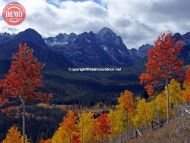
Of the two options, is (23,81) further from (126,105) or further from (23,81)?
(126,105)

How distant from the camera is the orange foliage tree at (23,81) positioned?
36.6 meters

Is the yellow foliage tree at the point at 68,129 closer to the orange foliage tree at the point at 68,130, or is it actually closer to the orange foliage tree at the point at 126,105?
the orange foliage tree at the point at 68,130

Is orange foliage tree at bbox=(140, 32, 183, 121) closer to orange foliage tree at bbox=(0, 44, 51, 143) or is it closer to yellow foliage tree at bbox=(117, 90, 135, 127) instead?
orange foliage tree at bbox=(0, 44, 51, 143)

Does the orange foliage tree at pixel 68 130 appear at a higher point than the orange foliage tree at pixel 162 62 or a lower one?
lower

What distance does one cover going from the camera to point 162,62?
43.2 m

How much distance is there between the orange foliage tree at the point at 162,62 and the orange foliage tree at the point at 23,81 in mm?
11790

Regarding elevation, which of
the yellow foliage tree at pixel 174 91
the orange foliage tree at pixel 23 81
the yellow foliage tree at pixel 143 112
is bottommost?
the yellow foliage tree at pixel 143 112

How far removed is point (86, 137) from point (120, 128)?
835 centimetres

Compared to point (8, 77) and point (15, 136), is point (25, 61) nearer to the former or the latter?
point (8, 77)

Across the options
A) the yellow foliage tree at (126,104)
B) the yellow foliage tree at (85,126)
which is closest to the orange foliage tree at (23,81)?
the yellow foliage tree at (126,104)

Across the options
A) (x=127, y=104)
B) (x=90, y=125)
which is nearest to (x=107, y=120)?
(x=90, y=125)

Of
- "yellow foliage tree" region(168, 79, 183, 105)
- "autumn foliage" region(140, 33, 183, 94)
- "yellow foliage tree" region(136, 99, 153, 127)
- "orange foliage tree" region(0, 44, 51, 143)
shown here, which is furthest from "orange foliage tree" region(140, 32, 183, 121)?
"yellow foliage tree" region(136, 99, 153, 127)

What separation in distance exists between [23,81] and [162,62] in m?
15.2

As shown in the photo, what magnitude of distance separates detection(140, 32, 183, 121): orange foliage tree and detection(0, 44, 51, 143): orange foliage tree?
11790 mm
